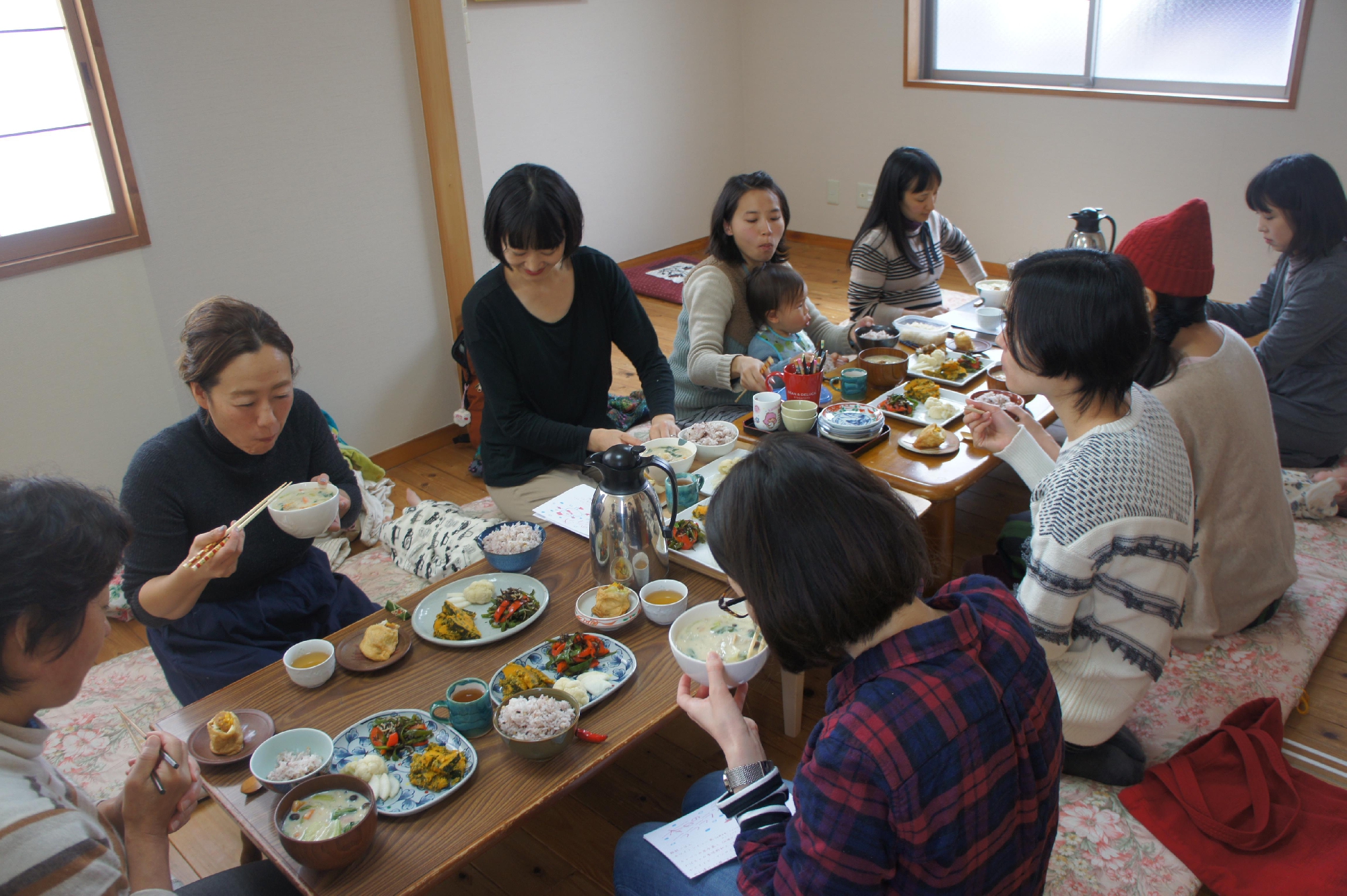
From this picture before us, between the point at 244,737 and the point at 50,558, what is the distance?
1.66 feet

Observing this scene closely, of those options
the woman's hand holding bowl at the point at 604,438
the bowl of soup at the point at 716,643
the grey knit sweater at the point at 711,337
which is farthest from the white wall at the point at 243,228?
the bowl of soup at the point at 716,643

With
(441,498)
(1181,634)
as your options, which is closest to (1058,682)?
(1181,634)

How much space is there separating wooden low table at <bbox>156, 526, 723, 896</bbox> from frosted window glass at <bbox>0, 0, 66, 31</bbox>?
230 cm

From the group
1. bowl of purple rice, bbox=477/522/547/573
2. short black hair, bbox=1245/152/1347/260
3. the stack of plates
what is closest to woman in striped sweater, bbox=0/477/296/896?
bowl of purple rice, bbox=477/522/547/573

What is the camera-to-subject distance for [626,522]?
1740mm

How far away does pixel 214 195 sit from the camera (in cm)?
312

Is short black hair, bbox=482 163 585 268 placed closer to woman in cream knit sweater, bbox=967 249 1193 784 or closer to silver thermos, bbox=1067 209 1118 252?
woman in cream knit sweater, bbox=967 249 1193 784

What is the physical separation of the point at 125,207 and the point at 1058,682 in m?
3.04

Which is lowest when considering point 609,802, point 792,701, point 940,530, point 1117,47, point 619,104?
point 609,802

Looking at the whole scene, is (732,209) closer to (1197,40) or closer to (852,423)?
(852,423)

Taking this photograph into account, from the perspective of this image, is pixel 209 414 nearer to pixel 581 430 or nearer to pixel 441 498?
pixel 581 430

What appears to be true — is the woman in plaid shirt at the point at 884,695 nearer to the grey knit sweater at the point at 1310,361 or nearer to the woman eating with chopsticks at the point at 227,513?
the woman eating with chopsticks at the point at 227,513

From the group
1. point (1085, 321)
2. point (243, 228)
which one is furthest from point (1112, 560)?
point (243, 228)

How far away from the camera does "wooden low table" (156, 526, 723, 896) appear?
4.09 feet
